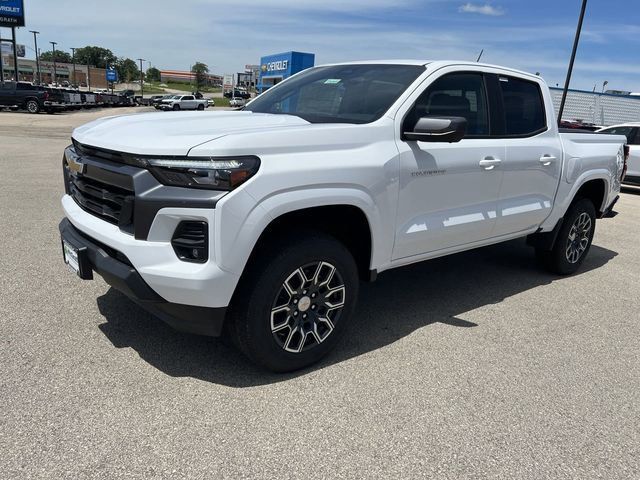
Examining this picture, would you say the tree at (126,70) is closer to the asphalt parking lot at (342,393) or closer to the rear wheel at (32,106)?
the rear wheel at (32,106)

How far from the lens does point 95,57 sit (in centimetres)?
13375

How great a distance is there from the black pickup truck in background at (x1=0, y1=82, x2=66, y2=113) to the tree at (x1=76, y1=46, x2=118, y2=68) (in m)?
109

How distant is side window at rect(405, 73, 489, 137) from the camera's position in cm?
369

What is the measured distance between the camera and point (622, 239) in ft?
25.2

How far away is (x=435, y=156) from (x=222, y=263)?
175 cm

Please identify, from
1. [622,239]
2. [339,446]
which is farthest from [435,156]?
[622,239]

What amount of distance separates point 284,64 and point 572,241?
2877cm

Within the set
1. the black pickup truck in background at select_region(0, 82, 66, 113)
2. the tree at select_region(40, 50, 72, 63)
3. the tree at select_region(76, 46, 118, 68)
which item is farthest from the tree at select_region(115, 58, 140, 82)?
the black pickup truck in background at select_region(0, 82, 66, 113)

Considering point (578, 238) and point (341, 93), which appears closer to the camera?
point (341, 93)

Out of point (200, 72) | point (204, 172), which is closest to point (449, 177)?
point (204, 172)

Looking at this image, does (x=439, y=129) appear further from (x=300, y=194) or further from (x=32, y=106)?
(x=32, y=106)

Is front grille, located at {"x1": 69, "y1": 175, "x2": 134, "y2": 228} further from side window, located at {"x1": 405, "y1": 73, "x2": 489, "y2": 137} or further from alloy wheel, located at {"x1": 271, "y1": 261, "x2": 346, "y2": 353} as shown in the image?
side window, located at {"x1": 405, "y1": 73, "x2": 489, "y2": 137}

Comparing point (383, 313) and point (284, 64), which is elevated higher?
point (284, 64)

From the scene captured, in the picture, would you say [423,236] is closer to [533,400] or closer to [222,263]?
[533,400]
